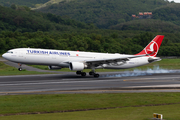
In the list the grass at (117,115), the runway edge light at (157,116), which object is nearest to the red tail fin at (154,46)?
the grass at (117,115)

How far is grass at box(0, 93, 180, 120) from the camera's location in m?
17.4

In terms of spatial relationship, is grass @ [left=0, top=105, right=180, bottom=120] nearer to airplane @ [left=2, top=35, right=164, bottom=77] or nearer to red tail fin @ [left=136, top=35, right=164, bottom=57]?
airplane @ [left=2, top=35, right=164, bottom=77]

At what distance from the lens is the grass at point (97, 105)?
1742 cm

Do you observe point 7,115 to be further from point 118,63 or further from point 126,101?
point 118,63

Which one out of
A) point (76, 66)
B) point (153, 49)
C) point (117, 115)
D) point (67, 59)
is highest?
point (153, 49)

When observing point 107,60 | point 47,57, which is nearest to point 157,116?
point 107,60

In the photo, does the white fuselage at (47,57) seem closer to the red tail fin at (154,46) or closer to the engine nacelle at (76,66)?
the engine nacelle at (76,66)

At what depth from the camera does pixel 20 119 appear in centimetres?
1653

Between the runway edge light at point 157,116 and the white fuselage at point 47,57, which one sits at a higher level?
the white fuselage at point 47,57

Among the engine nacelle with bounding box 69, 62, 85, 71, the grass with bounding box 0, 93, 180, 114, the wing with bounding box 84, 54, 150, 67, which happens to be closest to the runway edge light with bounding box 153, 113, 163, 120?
the grass with bounding box 0, 93, 180, 114

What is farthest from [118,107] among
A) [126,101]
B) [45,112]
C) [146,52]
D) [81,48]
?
[81,48]

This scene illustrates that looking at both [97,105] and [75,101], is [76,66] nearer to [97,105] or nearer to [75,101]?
[75,101]

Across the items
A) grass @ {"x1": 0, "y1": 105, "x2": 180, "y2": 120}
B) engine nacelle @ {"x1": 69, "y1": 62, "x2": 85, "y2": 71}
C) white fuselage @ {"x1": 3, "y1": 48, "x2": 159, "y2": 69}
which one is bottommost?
grass @ {"x1": 0, "y1": 105, "x2": 180, "y2": 120}

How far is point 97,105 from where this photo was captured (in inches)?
857
